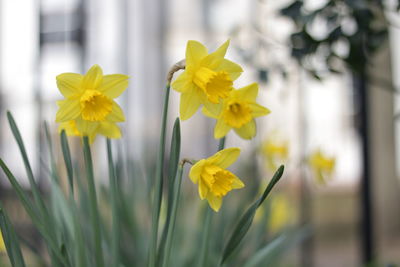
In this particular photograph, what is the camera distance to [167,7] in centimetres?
349

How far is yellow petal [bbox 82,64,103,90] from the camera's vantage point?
0.57 m

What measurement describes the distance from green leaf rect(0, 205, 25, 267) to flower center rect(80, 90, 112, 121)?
147 mm

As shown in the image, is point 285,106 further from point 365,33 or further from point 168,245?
point 168,245

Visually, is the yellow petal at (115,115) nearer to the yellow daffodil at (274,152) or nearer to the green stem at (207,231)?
the green stem at (207,231)

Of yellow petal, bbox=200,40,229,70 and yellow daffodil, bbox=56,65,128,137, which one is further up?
yellow petal, bbox=200,40,229,70

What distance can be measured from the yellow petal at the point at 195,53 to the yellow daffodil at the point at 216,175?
0.37 ft

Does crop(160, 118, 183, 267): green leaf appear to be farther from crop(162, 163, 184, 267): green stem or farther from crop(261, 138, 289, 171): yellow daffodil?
crop(261, 138, 289, 171): yellow daffodil

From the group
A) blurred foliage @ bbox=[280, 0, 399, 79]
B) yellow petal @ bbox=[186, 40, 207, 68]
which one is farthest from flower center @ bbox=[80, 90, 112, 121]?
blurred foliage @ bbox=[280, 0, 399, 79]

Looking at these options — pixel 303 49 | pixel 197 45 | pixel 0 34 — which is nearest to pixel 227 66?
pixel 197 45

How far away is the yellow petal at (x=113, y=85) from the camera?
0.59m

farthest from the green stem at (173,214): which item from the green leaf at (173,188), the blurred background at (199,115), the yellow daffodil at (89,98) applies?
the blurred background at (199,115)

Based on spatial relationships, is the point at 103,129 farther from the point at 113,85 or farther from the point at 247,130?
the point at 247,130

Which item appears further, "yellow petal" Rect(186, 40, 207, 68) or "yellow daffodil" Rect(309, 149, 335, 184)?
"yellow daffodil" Rect(309, 149, 335, 184)

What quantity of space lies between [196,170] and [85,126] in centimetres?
15
